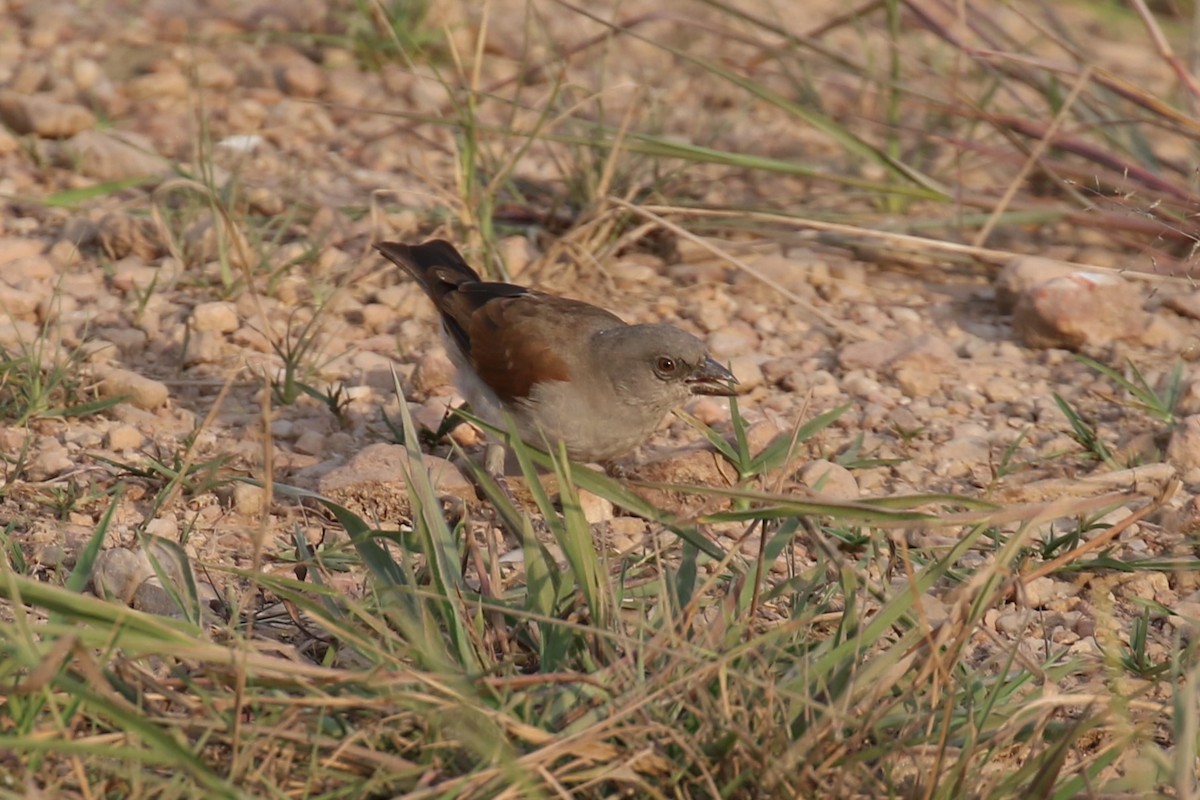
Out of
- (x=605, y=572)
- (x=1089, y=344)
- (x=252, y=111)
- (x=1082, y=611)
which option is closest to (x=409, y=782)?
(x=605, y=572)

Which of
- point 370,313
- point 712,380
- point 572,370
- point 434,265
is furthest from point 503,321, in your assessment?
point 370,313

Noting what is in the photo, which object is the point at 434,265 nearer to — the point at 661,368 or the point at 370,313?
the point at 370,313

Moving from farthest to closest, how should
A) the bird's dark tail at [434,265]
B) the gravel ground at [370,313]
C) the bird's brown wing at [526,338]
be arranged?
the bird's dark tail at [434,265]
the bird's brown wing at [526,338]
the gravel ground at [370,313]

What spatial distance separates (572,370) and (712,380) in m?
0.42

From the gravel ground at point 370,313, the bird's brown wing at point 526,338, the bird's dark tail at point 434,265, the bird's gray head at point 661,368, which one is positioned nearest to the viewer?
the gravel ground at point 370,313

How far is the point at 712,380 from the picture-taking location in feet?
14.6

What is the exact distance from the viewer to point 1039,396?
5.02m

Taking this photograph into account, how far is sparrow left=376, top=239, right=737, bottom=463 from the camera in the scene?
4.41m

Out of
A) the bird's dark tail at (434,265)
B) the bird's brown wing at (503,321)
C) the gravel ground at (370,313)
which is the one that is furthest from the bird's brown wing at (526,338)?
the gravel ground at (370,313)

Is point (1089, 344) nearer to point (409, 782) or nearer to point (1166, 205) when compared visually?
point (1166, 205)

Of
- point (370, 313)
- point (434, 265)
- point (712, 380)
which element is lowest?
point (370, 313)

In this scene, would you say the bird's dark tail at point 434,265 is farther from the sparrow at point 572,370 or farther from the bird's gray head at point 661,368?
the bird's gray head at point 661,368

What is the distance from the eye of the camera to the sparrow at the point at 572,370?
4406 millimetres

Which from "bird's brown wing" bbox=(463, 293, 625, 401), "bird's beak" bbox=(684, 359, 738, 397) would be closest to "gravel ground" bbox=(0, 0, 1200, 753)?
"bird's beak" bbox=(684, 359, 738, 397)
